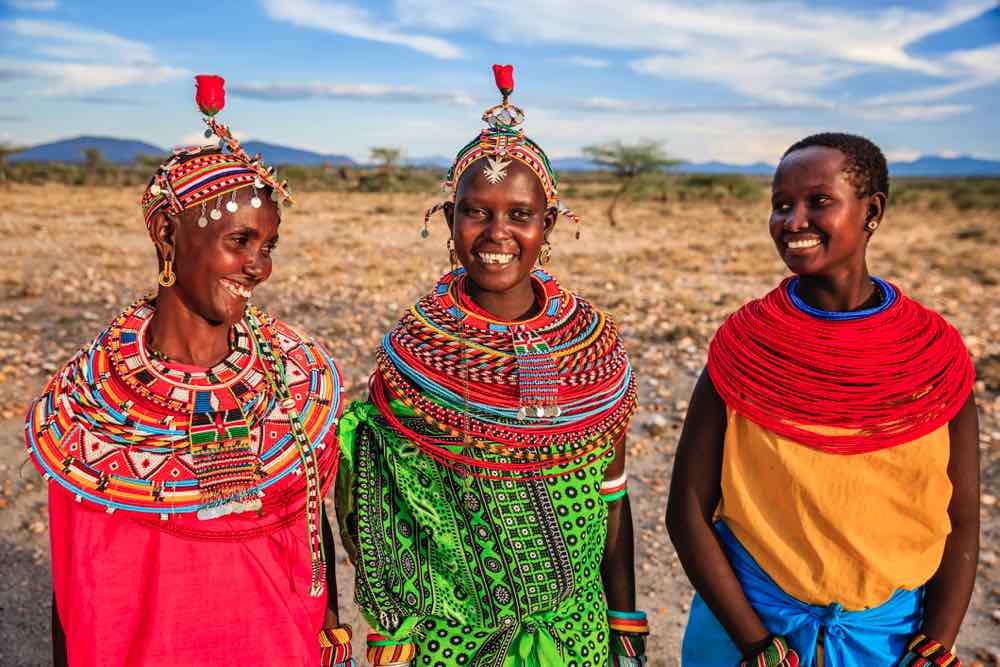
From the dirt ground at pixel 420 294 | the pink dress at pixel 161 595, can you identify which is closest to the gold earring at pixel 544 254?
the pink dress at pixel 161 595

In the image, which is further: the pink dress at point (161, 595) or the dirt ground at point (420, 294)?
the dirt ground at point (420, 294)

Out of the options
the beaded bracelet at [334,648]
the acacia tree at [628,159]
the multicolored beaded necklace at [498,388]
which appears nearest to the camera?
the multicolored beaded necklace at [498,388]

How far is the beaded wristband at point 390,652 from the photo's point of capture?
2092 mm

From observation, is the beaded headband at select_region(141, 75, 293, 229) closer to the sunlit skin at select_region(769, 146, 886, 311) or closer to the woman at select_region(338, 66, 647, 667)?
the woman at select_region(338, 66, 647, 667)

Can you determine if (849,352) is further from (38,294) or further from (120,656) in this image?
(38,294)

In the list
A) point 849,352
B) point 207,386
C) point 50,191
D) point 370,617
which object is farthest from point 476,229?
point 50,191

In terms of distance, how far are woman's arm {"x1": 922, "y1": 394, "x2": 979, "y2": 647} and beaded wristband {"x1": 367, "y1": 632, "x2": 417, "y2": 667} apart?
139 centimetres

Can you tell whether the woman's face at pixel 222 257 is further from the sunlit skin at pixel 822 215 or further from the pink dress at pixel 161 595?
the sunlit skin at pixel 822 215

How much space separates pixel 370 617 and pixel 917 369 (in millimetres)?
1631

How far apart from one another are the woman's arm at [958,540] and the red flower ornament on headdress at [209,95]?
2.10m

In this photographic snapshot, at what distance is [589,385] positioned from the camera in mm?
2098

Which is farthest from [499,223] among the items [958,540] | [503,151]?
[958,540]

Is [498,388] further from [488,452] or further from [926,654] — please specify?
[926,654]

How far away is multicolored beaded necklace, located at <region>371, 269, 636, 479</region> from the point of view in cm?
204
